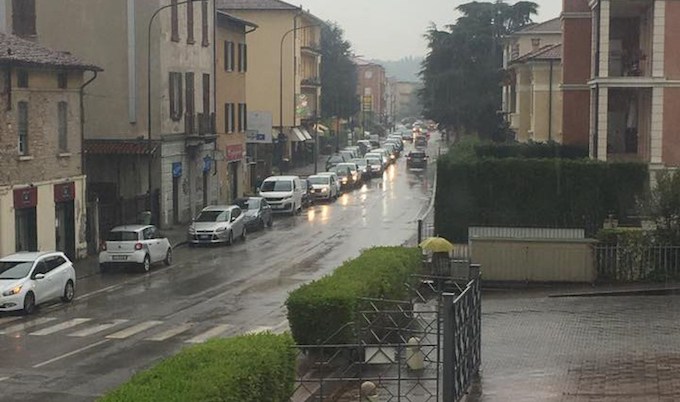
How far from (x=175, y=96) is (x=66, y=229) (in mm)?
13143

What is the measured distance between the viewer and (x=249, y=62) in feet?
281

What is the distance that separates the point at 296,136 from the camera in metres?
90.0

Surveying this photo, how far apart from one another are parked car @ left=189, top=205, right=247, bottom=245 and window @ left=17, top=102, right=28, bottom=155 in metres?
9.77

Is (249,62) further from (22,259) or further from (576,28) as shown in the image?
(22,259)

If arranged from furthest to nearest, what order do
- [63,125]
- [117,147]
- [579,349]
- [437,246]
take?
[117,147] → [63,125] → [437,246] → [579,349]

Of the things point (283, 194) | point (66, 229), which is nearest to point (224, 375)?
point (66, 229)

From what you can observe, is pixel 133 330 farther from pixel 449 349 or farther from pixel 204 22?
pixel 204 22

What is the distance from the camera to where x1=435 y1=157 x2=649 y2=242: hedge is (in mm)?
37844

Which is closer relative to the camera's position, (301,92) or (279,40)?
(279,40)

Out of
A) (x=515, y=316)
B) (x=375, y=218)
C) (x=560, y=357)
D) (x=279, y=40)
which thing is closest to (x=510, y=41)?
(x=279, y=40)

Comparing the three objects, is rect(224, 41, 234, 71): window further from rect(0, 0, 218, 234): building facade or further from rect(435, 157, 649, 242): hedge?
rect(435, 157, 649, 242): hedge

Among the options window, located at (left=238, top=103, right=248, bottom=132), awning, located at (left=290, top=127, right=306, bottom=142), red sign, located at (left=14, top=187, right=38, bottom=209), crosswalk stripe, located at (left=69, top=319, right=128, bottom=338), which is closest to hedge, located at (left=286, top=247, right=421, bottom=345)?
crosswalk stripe, located at (left=69, top=319, right=128, bottom=338)

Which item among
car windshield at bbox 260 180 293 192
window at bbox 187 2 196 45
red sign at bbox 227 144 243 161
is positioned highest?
window at bbox 187 2 196 45

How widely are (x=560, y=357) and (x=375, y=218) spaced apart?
114 ft
